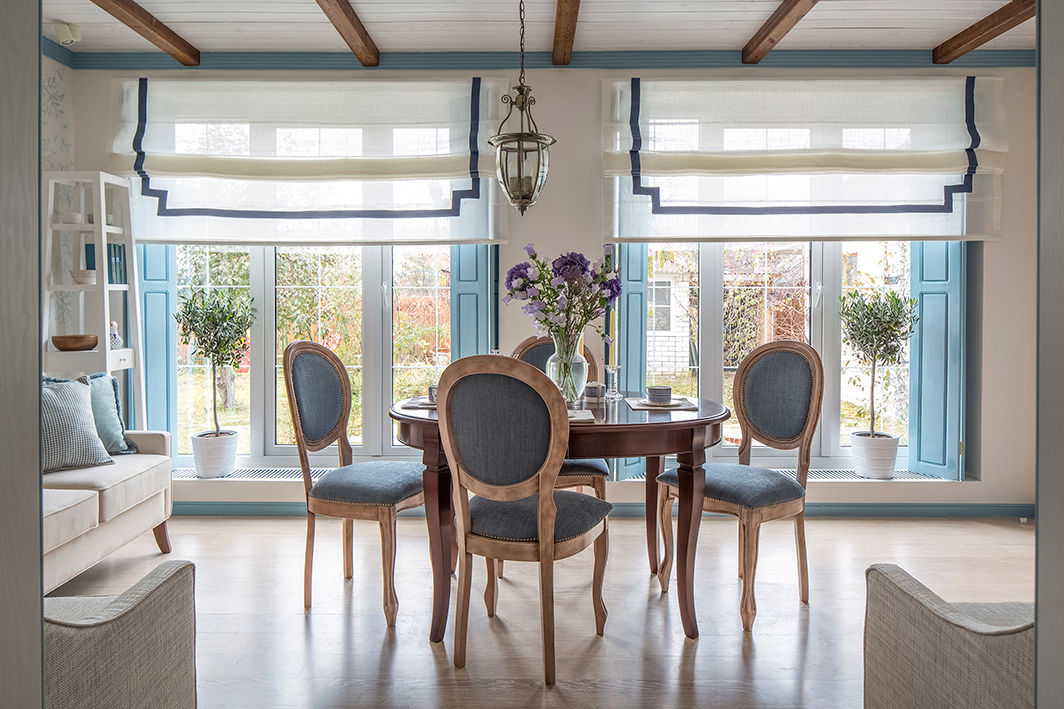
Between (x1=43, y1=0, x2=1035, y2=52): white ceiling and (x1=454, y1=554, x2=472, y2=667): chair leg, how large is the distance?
2670 mm

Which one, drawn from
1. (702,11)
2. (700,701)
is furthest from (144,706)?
(702,11)

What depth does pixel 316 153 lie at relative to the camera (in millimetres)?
4137

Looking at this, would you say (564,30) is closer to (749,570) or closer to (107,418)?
(749,570)

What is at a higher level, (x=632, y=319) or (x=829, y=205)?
(x=829, y=205)

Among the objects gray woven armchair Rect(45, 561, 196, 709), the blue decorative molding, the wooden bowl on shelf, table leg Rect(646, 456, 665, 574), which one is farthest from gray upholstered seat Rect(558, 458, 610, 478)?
the wooden bowl on shelf

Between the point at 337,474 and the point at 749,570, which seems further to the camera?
the point at 337,474

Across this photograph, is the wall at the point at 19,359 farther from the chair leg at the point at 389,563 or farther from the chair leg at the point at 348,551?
the chair leg at the point at 348,551

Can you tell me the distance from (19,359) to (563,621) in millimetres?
2342

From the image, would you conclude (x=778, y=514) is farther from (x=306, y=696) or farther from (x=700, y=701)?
(x=306, y=696)

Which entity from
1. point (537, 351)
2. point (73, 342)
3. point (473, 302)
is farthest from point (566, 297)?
point (73, 342)

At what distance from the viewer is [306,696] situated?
219cm

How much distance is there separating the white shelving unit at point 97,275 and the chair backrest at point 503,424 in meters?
2.45

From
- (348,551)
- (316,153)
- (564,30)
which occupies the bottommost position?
(348,551)

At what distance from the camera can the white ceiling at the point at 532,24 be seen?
3.54 metres
